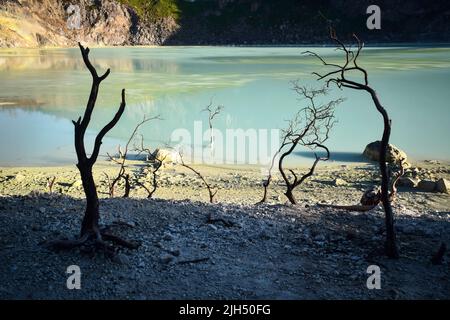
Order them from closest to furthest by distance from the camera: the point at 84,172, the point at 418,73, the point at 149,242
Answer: the point at 84,172
the point at 149,242
the point at 418,73

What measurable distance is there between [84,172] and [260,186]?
801 cm

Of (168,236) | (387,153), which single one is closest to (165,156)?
(387,153)

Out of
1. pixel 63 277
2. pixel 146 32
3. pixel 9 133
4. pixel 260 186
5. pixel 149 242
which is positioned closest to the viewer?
pixel 63 277

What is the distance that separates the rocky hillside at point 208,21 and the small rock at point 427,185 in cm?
8923

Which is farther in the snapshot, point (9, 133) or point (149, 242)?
point (9, 133)

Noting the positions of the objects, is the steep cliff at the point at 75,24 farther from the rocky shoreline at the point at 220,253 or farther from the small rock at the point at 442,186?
the rocky shoreline at the point at 220,253

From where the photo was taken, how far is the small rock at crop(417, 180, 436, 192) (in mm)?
13395

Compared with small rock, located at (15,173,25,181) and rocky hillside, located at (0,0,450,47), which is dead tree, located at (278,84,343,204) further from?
rocky hillside, located at (0,0,450,47)

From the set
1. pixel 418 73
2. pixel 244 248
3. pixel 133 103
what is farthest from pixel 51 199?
pixel 418 73

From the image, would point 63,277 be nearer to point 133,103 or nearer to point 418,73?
point 133,103

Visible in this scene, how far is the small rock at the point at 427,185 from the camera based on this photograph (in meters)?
13.4

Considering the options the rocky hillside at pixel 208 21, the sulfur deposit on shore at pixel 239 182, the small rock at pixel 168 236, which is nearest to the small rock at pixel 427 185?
the sulfur deposit on shore at pixel 239 182

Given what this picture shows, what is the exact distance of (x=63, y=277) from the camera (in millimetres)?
5961
